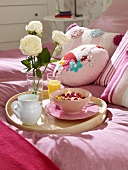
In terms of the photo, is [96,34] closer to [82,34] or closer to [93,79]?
[82,34]

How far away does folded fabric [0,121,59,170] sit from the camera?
43.9 inches

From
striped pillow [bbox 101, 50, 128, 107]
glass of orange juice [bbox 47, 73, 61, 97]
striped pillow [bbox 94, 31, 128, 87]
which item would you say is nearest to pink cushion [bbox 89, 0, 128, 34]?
striped pillow [bbox 94, 31, 128, 87]

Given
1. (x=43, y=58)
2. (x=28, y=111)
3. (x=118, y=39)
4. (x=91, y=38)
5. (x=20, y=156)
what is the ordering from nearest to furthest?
(x=20, y=156) → (x=28, y=111) → (x=43, y=58) → (x=118, y=39) → (x=91, y=38)

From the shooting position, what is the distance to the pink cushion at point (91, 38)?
6.93 feet

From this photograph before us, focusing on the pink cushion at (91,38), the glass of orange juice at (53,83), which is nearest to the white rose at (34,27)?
the glass of orange juice at (53,83)

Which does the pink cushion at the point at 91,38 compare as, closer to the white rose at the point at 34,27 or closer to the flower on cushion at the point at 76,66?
the flower on cushion at the point at 76,66

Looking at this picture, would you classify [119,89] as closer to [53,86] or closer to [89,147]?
[53,86]

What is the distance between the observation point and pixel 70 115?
1503 millimetres

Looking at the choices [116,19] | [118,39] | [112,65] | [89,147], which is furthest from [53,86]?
[116,19]

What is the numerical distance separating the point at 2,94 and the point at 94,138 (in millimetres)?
649

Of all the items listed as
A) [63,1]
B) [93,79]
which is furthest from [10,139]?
[63,1]

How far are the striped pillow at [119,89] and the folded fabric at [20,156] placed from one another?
568mm

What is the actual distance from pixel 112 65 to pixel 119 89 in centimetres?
27

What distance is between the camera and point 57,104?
151 centimetres
